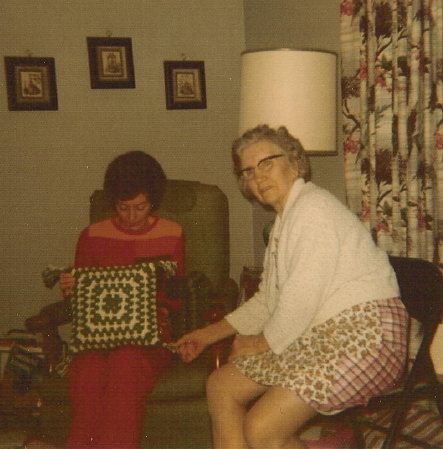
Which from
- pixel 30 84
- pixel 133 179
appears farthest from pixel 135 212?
pixel 30 84

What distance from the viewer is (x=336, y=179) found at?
2797 millimetres

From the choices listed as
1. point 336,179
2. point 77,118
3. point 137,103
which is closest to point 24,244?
point 77,118

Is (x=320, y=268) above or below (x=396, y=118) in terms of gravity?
below

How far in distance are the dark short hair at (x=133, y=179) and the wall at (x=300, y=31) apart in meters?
0.73

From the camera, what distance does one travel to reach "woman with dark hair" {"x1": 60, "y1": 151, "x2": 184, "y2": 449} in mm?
1800

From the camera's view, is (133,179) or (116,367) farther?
(133,179)

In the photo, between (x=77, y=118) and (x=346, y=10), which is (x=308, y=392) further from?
(x=77, y=118)

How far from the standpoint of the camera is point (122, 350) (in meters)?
1.95

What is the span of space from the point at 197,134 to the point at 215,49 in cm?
52

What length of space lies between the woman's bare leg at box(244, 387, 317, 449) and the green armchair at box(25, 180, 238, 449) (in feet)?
1.63

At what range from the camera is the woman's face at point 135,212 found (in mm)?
2305

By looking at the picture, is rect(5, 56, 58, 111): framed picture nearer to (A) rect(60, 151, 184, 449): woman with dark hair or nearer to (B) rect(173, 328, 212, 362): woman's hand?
(A) rect(60, 151, 184, 449): woman with dark hair

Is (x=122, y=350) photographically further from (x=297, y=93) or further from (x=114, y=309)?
(x=297, y=93)

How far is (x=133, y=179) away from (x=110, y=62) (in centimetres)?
119
